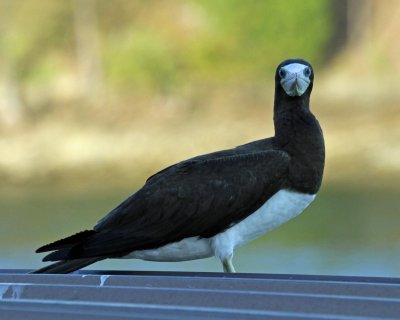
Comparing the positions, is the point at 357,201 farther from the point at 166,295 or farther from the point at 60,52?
the point at 166,295

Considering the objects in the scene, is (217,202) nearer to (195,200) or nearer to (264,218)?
(195,200)

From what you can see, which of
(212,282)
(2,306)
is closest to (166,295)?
(212,282)

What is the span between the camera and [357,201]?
122 ft

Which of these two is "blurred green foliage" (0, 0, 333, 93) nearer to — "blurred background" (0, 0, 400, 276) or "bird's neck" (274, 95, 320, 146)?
"blurred background" (0, 0, 400, 276)

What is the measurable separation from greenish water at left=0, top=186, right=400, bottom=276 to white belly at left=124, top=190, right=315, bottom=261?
15769 millimetres

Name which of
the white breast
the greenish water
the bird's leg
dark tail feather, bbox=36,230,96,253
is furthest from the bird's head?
the greenish water

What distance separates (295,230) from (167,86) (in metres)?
9.97

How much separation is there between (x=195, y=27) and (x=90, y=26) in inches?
140

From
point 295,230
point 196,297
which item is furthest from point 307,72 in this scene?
point 295,230

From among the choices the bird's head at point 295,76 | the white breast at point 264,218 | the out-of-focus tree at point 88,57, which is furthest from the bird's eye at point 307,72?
the out-of-focus tree at point 88,57

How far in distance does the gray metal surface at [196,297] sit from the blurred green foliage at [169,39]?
36.4 meters

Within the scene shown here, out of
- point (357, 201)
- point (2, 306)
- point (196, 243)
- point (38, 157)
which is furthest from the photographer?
point (38, 157)

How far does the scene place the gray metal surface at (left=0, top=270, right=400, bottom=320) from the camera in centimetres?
311

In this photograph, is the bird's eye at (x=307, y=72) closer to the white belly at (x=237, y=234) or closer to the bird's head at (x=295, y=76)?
the bird's head at (x=295, y=76)
